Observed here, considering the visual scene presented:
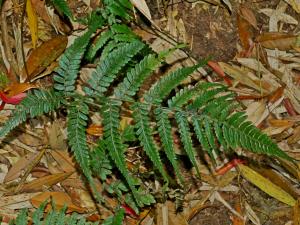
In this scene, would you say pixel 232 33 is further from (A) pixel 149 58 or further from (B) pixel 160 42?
(A) pixel 149 58

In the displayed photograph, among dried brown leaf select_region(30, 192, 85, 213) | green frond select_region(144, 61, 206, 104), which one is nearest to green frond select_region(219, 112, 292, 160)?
green frond select_region(144, 61, 206, 104)

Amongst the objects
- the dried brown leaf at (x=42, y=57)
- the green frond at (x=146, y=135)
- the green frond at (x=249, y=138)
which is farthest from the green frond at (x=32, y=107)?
the green frond at (x=249, y=138)

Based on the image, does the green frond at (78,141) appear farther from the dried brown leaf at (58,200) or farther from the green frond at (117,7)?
the dried brown leaf at (58,200)

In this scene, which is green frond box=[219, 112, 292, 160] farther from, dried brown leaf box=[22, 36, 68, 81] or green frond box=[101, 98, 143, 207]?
dried brown leaf box=[22, 36, 68, 81]

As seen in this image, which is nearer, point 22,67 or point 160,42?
point 22,67

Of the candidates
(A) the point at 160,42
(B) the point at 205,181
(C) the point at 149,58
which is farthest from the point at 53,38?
(B) the point at 205,181

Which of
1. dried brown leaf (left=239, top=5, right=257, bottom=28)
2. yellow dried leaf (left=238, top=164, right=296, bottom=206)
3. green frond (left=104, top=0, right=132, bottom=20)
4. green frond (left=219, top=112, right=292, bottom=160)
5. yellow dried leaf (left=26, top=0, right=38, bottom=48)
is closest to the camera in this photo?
green frond (left=219, top=112, right=292, bottom=160)

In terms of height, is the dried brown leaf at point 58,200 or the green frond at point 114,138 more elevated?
the green frond at point 114,138
